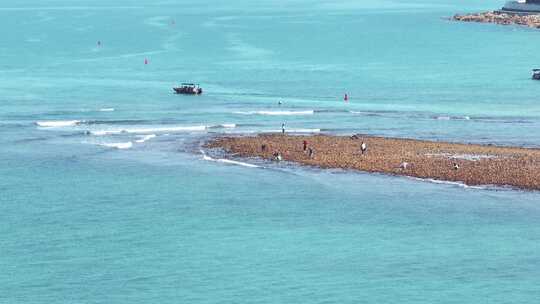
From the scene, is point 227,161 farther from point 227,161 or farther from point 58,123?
point 58,123

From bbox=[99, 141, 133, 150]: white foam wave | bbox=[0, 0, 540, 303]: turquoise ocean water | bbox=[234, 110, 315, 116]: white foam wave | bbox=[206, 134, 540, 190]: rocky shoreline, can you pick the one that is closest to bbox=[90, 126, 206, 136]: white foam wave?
bbox=[0, 0, 540, 303]: turquoise ocean water

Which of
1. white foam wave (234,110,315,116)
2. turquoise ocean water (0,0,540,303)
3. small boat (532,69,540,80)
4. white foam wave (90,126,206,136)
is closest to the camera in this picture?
turquoise ocean water (0,0,540,303)

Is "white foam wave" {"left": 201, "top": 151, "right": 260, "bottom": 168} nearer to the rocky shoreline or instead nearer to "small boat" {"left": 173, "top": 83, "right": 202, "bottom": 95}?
the rocky shoreline

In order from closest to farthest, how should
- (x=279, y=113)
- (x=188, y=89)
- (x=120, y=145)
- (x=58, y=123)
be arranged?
(x=120, y=145) → (x=58, y=123) → (x=279, y=113) → (x=188, y=89)

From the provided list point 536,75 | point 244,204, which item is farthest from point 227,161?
point 536,75

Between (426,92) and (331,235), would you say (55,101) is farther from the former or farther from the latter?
(331,235)

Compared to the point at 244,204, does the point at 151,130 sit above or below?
above
